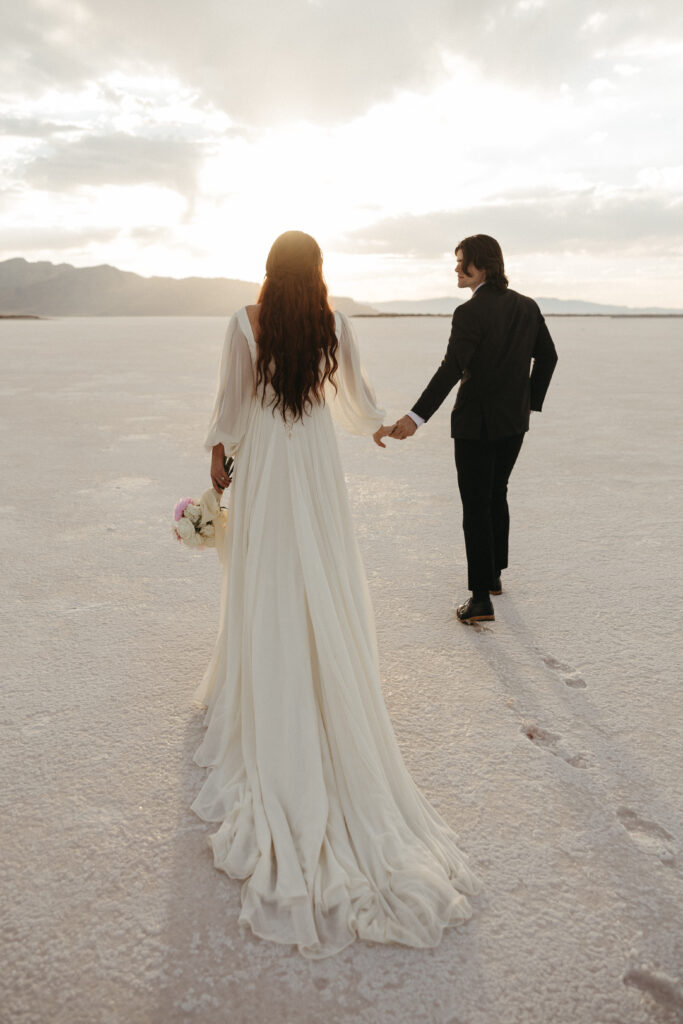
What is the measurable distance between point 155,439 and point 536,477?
492 centimetres

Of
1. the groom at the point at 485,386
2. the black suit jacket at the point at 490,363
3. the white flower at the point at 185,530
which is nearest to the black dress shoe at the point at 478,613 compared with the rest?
the groom at the point at 485,386

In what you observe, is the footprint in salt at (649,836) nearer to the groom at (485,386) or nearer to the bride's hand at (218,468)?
the groom at (485,386)

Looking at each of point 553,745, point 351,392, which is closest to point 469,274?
point 351,392

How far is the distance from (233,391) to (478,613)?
2.15 metres

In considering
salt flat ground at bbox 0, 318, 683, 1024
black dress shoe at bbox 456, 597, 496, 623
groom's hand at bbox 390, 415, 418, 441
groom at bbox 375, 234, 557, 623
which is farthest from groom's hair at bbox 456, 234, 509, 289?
salt flat ground at bbox 0, 318, 683, 1024

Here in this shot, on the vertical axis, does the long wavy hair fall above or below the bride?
above

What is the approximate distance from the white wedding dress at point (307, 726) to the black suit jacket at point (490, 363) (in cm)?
126

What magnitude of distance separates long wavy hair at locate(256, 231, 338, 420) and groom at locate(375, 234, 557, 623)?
3.95ft

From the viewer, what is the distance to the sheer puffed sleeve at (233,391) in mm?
2654

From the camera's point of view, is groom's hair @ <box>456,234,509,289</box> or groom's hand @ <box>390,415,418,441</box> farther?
groom's hair @ <box>456,234,509,289</box>

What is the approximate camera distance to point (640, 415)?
11.9 meters

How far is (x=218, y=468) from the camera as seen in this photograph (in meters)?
2.99

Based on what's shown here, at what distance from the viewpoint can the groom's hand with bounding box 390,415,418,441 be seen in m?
3.85

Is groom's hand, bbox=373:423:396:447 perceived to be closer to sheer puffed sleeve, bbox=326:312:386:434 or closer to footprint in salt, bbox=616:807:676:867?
sheer puffed sleeve, bbox=326:312:386:434
